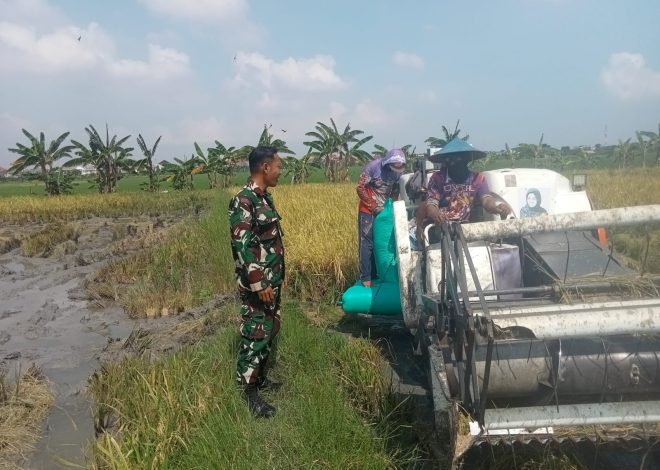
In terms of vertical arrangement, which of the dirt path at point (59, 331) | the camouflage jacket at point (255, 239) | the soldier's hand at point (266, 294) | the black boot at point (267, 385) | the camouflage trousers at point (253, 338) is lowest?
the dirt path at point (59, 331)

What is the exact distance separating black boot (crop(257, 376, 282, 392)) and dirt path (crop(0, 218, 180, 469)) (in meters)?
Answer: 1.11

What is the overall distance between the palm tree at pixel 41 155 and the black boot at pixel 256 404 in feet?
99.0

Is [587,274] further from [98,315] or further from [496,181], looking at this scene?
[98,315]

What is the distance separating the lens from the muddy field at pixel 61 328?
10.6 feet

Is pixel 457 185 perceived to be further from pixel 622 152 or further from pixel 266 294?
pixel 622 152

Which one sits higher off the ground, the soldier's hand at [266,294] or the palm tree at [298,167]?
the palm tree at [298,167]

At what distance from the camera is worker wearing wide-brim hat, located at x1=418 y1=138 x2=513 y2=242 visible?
3.85 metres

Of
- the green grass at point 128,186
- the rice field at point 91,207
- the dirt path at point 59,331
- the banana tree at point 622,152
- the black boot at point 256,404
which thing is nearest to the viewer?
the black boot at point 256,404

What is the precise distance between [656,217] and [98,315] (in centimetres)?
577

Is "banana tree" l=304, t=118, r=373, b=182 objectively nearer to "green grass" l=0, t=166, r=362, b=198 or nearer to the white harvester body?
"green grass" l=0, t=166, r=362, b=198

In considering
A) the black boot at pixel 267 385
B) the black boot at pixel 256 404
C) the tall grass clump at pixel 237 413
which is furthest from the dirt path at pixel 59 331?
the black boot at pixel 267 385

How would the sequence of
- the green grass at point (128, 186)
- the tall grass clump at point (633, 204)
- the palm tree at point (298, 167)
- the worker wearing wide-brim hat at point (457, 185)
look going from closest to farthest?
the worker wearing wide-brim hat at point (457, 185), the tall grass clump at point (633, 204), the palm tree at point (298, 167), the green grass at point (128, 186)

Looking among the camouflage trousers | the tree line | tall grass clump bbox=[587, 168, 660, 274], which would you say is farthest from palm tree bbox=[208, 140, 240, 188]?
the camouflage trousers

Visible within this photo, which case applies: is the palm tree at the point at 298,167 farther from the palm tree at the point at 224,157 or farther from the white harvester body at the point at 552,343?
the white harvester body at the point at 552,343
